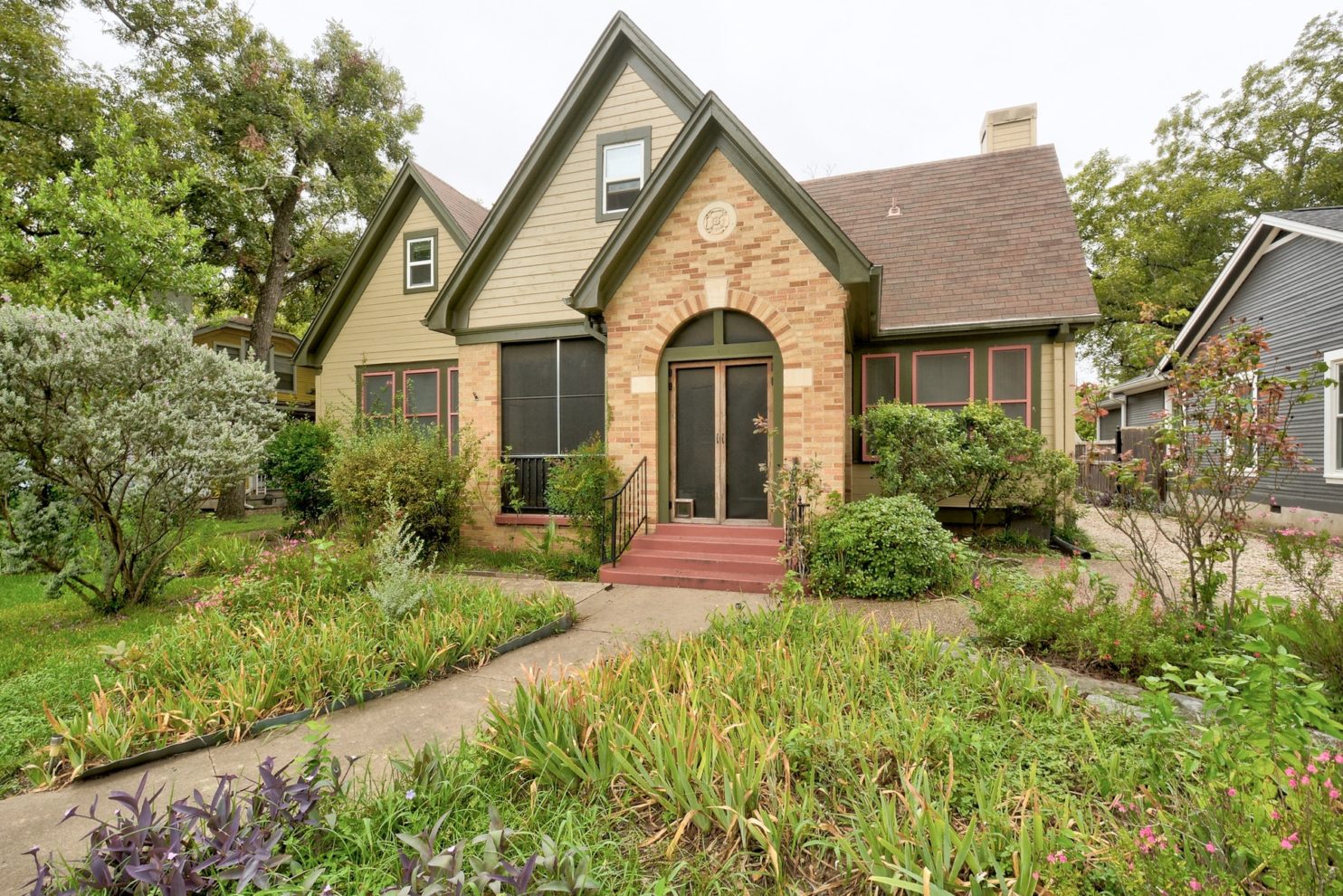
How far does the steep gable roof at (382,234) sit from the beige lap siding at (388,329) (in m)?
0.17

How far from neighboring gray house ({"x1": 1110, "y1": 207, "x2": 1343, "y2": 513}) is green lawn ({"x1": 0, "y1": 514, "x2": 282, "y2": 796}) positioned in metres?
13.4

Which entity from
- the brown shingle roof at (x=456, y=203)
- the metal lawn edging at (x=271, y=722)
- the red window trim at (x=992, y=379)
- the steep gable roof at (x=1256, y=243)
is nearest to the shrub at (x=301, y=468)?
the brown shingle roof at (x=456, y=203)

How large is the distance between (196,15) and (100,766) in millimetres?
20284

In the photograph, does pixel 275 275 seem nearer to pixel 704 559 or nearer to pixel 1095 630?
pixel 704 559

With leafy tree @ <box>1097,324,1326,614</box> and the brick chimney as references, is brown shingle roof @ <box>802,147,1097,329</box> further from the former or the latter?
leafy tree @ <box>1097,324,1326,614</box>

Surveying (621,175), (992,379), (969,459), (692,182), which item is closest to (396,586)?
(692,182)

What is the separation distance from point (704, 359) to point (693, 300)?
83cm

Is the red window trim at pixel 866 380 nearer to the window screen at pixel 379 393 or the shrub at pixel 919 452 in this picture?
the shrub at pixel 919 452

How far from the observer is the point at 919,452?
7820mm

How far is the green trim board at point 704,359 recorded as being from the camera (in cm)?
785

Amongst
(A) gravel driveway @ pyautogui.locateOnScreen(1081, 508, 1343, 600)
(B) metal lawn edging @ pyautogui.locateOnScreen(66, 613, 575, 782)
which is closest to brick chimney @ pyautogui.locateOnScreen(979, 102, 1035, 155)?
(A) gravel driveway @ pyautogui.locateOnScreen(1081, 508, 1343, 600)

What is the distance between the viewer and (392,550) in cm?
545

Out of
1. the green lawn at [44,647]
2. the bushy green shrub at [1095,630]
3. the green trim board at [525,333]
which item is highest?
the green trim board at [525,333]

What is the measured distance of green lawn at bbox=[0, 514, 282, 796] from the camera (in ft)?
11.6
